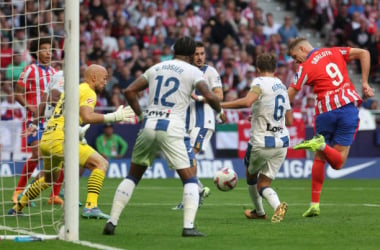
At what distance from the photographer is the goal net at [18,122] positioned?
11.4 meters

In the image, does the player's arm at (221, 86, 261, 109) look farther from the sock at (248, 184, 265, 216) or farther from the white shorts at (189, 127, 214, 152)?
the white shorts at (189, 127, 214, 152)

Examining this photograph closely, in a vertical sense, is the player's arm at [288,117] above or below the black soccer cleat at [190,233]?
above

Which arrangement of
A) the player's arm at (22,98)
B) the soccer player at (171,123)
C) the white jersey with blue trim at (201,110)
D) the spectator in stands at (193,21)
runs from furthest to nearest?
the spectator in stands at (193,21), the white jersey with blue trim at (201,110), the player's arm at (22,98), the soccer player at (171,123)

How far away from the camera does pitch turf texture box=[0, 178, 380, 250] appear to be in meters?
9.64

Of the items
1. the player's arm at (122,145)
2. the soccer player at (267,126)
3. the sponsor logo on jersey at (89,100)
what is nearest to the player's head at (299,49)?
the soccer player at (267,126)

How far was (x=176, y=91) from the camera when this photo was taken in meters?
10.2

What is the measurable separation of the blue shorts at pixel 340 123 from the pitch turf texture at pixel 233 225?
1047mm

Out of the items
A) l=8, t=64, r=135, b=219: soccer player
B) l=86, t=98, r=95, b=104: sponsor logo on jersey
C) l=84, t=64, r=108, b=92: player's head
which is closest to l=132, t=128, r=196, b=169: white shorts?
l=86, t=98, r=95, b=104: sponsor logo on jersey

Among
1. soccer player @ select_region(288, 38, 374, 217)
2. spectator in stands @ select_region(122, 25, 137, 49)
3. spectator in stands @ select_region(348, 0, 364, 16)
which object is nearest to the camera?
soccer player @ select_region(288, 38, 374, 217)

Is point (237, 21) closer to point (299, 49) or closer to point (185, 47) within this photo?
point (299, 49)

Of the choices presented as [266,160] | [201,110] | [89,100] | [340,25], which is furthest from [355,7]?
[89,100]

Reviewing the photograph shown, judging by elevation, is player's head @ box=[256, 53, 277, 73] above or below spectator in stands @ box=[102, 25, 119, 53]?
below

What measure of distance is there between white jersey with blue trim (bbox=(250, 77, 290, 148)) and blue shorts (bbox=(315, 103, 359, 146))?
113 cm

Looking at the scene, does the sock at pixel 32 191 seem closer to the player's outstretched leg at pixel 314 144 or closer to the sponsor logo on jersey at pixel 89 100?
the sponsor logo on jersey at pixel 89 100
